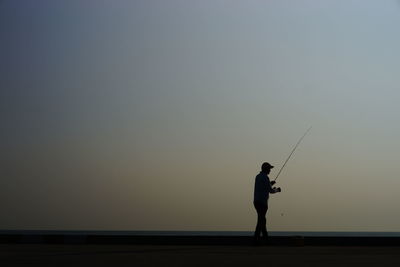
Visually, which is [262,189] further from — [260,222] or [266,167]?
[260,222]

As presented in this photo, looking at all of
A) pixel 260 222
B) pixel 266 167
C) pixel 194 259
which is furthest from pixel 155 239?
pixel 194 259

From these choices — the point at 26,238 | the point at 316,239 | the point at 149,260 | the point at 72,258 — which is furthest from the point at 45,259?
the point at 316,239

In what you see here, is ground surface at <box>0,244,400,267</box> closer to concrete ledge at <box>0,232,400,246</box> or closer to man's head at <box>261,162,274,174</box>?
concrete ledge at <box>0,232,400,246</box>

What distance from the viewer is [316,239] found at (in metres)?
16.4

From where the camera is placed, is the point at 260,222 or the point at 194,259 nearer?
the point at 194,259

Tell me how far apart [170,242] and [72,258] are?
5.80 metres

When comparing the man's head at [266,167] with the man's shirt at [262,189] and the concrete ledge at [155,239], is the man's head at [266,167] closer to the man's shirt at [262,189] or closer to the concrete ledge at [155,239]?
the man's shirt at [262,189]

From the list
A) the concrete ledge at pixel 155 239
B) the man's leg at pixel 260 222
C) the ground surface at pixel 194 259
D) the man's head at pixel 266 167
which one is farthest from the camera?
the man's head at pixel 266 167

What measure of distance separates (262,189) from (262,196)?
15 centimetres

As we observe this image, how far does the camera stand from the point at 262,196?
53.6ft

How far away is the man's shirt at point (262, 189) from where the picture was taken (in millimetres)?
16328

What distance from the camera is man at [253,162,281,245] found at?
1603 cm

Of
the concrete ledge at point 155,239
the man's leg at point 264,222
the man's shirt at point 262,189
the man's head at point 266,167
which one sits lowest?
the concrete ledge at point 155,239

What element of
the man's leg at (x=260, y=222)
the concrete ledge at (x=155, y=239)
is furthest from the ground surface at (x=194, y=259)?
the concrete ledge at (x=155, y=239)
